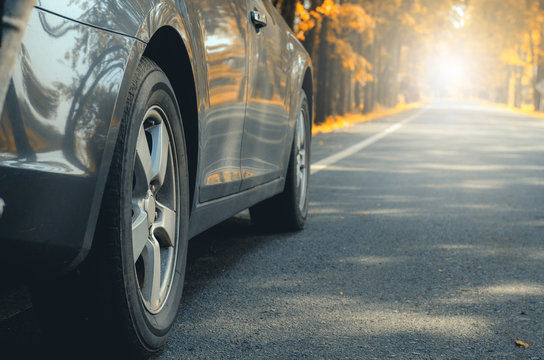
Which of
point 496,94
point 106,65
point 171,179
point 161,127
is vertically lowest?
point 496,94

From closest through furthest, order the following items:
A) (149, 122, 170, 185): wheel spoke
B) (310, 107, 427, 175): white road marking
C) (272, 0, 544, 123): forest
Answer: (149, 122, 170, 185): wheel spoke
(310, 107, 427, 175): white road marking
(272, 0, 544, 123): forest

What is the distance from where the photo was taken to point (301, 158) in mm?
5414

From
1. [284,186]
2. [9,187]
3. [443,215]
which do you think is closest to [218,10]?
[9,187]

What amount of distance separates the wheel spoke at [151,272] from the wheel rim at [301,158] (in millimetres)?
2474

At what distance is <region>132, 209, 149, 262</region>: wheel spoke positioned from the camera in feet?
7.93

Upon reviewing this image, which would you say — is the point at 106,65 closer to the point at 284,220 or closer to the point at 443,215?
the point at 284,220

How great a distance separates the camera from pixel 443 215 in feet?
19.8

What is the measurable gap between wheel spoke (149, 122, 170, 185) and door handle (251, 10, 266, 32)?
1.18 metres

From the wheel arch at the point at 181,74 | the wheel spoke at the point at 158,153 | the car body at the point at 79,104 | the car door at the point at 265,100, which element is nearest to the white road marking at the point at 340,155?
the car door at the point at 265,100

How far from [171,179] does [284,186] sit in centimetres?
217

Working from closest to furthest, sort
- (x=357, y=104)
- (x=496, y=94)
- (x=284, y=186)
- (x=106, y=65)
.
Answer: (x=106, y=65)
(x=284, y=186)
(x=357, y=104)
(x=496, y=94)

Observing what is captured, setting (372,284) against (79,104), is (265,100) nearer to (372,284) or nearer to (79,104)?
(372,284)

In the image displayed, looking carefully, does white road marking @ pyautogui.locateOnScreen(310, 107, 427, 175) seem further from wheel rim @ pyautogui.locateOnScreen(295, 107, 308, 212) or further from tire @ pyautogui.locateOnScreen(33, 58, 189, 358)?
tire @ pyautogui.locateOnScreen(33, 58, 189, 358)

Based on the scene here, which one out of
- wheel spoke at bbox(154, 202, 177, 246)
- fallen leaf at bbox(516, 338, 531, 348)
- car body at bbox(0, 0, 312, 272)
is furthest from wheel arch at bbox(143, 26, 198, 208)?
fallen leaf at bbox(516, 338, 531, 348)
